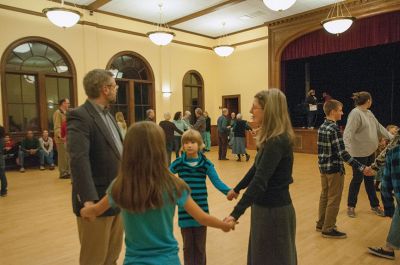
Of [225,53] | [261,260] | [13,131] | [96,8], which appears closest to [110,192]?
[261,260]

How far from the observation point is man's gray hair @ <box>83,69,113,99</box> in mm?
1888

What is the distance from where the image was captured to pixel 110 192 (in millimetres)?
1345

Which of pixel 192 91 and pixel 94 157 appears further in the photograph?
pixel 192 91

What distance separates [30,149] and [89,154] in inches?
282

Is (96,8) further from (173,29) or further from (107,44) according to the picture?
(173,29)

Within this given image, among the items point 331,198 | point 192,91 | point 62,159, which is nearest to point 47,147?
point 62,159

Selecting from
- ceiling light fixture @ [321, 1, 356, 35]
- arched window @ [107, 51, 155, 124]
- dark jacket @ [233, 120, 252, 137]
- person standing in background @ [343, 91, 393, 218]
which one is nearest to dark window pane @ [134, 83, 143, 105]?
arched window @ [107, 51, 155, 124]

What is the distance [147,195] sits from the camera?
125 cm

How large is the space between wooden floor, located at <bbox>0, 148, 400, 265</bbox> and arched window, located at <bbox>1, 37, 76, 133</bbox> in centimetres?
344

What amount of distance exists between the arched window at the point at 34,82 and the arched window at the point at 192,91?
14.8ft

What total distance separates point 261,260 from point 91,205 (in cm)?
98

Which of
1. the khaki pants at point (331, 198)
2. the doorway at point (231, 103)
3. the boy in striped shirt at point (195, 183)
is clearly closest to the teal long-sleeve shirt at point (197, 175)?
the boy in striped shirt at point (195, 183)

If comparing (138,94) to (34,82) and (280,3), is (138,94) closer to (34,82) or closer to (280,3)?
(34,82)

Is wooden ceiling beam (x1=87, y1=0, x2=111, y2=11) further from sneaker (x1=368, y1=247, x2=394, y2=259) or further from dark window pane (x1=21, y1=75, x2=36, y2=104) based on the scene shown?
sneaker (x1=368, y1=247, x2=394, y2=259)
